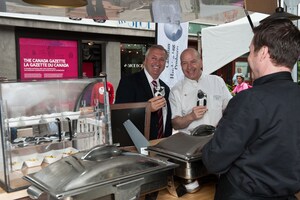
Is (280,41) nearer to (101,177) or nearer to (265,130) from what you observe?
(265,130)

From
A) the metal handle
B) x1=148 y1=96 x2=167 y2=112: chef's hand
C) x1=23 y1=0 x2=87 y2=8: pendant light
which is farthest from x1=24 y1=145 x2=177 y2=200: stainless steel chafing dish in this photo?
Answer: x1=23 y1=0 x2=87 y2=8: pendant light

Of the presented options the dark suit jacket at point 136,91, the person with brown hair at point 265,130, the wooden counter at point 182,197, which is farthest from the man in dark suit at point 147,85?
the person with brown hair at point 265,130

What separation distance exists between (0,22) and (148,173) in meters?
5.43

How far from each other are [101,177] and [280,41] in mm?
746

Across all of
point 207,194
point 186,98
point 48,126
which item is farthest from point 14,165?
point 186,98

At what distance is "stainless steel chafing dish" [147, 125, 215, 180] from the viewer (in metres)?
1.24

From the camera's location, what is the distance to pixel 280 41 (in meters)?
1.01

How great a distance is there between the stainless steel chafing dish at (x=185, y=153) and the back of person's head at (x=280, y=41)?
0.48m

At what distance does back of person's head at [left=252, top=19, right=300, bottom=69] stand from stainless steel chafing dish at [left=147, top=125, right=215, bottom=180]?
0.48 m

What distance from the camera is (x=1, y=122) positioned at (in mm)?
1197

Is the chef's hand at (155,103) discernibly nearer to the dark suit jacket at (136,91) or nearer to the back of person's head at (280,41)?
the dark suit jacket at (136,91)

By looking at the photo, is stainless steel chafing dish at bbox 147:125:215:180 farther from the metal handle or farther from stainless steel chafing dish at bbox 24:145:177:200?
the metal handle

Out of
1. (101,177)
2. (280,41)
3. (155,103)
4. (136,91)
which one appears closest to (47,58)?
(136,91)

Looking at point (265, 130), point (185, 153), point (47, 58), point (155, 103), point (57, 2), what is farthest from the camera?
point (47, 58)
